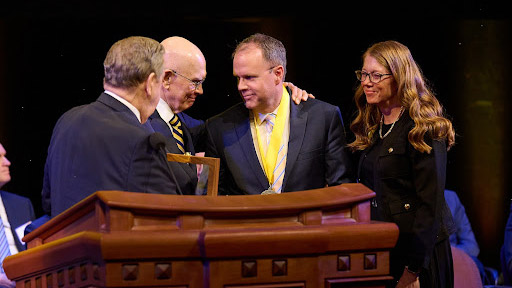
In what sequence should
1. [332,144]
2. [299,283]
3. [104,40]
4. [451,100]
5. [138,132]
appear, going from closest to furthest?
1. [299,283]
2. [138,132]
3. [332,144]
4. [104,40]
5. [451,100]

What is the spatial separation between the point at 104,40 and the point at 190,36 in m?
0.58

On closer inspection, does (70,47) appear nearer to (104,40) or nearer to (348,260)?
(104,40)

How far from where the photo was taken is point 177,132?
3.12 metres

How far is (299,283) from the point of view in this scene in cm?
152

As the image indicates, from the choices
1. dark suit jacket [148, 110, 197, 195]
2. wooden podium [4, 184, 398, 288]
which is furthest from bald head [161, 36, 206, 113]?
wooden podium [4, 184, 398, 288]

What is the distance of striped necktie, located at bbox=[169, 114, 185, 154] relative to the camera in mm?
3062

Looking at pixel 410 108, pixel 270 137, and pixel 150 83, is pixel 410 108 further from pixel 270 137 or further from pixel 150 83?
pixel 150 83

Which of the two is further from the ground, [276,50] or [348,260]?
[276,50]

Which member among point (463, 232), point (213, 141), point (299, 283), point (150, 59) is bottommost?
point (463, 232)

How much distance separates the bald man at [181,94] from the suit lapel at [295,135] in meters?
0.09

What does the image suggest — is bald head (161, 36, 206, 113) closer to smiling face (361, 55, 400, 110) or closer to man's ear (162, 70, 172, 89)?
man's ear (162, 70, 172, 89)

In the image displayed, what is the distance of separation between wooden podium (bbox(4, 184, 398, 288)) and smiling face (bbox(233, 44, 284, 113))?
1.46m

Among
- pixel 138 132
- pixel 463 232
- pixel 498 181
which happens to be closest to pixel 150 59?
pixel 138 132

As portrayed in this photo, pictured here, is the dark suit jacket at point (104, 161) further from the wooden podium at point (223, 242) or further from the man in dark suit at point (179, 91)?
the man in dark suit at point (179, 91)
